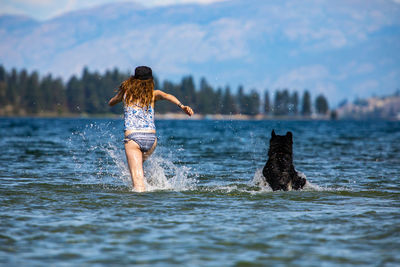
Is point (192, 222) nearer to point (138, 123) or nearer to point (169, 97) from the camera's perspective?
point (138, 123)

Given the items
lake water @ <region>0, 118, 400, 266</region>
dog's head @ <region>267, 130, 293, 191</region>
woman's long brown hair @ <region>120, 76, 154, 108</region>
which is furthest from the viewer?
dog's head @ <region>267, 130, 293, 191</region>

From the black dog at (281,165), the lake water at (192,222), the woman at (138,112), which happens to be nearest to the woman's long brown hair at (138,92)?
the woman at (138,112)

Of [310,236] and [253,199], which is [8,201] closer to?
[253,199]

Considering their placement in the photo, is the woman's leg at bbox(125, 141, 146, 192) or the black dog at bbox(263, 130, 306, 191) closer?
the woman's leg at bbox(125, 141, 146, 192)

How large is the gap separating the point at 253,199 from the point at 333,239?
3171 mm

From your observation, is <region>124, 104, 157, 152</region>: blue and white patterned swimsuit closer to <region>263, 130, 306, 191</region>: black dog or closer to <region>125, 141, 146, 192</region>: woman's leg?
<region>125, 141, 146, 192</region>: woman's leg

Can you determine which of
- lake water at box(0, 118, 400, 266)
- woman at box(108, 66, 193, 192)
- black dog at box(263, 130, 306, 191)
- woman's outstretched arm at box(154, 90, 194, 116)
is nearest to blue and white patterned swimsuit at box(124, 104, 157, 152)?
woman at box(108, 66, 193, 192)

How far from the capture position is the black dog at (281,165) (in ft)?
35.5

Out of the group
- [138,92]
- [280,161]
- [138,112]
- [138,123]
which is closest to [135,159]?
[138,123]

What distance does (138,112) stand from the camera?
33.4 ft

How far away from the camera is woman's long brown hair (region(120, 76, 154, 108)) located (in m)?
10.2

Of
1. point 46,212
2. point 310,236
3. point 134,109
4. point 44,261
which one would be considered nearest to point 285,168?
point 134,109

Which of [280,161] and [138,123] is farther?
[280,161]

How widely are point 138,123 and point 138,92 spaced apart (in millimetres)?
549
